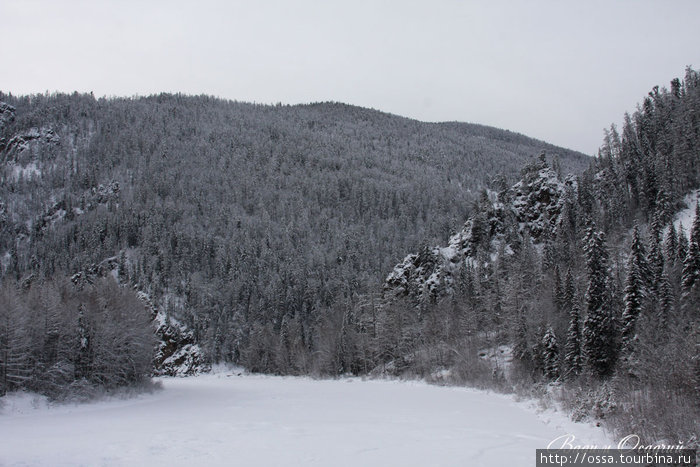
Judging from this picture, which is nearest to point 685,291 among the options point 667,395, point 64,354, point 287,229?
point 667,395

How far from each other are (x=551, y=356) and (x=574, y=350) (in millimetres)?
2849

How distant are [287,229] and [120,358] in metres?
134

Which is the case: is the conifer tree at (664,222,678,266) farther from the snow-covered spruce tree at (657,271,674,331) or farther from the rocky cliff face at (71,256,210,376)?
the rocky cliff face at (71,256,210,376)

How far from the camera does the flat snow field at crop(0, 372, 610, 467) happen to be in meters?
17.9

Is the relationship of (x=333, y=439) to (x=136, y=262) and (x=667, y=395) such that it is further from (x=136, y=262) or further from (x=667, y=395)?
(x=136, y=262)

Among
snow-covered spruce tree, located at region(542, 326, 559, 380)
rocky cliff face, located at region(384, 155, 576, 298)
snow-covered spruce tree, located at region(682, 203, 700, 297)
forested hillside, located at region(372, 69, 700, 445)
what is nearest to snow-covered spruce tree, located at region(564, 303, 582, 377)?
forested hillside, located at region(372, 69, 700, 445)

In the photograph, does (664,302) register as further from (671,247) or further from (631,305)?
(671,247)

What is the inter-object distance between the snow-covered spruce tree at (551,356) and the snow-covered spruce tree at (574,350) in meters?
1.16

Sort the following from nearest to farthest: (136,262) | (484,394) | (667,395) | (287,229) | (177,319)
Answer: (667,395) → (484,394) → (177,319) → (136,262) → (287,229)

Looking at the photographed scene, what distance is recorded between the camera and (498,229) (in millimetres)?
113562

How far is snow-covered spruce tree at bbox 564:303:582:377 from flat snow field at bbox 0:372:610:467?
1355 centimetres

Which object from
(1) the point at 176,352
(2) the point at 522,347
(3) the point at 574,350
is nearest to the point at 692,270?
(3) the point at 574,350

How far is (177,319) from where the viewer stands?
135m

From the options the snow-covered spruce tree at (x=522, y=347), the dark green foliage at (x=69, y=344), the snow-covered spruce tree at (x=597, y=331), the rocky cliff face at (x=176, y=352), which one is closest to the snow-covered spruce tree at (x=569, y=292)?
the snow-covered spruce tree at (x=522, y=347)
